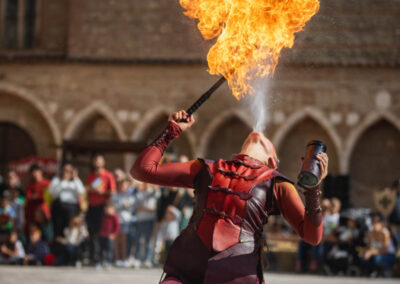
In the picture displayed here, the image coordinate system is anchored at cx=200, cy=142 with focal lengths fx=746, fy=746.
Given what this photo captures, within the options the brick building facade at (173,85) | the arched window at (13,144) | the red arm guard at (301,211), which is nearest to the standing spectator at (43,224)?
the brick building facade at (173,85)

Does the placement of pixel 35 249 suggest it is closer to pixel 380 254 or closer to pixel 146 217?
pixel 146 217

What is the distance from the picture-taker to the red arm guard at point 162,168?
13.7ft

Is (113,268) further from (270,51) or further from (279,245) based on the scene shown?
(270,51)

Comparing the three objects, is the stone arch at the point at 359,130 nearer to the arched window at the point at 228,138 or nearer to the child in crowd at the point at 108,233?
the arched window at the point at 228,138

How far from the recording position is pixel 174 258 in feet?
13.4

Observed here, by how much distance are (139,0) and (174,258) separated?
18.7m

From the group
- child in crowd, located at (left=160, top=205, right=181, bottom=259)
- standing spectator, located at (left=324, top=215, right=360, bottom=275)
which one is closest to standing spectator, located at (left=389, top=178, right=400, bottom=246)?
standing spectator, located at (left=324, top=215, right=360, bottom=275)

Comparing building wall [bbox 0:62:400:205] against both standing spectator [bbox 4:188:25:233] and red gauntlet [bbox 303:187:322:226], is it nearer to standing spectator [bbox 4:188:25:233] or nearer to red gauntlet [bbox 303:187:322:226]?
standing spectator [bbox 4:188:25:233]

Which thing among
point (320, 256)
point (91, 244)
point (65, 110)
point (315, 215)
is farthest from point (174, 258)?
point (65, 110)

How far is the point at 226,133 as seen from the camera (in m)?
21.7

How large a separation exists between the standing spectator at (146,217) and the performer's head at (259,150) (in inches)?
330

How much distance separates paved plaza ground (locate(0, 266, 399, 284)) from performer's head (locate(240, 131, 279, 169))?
18.6 feet

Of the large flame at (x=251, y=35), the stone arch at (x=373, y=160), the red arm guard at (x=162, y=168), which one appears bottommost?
the red arm guard at (x=162, y=168)

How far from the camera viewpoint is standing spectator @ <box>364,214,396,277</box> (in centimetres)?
1238
